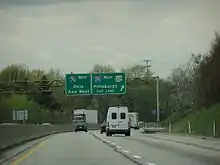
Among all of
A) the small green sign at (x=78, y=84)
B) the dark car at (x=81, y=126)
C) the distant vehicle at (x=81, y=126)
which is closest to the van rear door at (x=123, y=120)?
the small green sign at (x=78, y=84)

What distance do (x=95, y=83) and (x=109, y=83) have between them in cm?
148

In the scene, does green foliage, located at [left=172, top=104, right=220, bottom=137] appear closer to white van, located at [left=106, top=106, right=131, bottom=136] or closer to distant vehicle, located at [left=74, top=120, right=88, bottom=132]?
white van, located at [left=106, top=106, right=131, bottom=136]

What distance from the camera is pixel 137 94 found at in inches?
5202

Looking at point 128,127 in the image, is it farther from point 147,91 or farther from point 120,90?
point 147,91

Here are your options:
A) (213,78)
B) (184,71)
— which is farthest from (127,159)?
(184,71)

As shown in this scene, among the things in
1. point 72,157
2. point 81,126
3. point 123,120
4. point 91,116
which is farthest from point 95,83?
point 91,116

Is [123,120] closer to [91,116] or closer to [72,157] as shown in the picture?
[72,157]

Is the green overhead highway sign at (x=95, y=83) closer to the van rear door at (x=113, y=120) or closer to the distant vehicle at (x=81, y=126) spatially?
the van rear door at (x=113, y=120)

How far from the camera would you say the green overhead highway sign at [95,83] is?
63844 mm

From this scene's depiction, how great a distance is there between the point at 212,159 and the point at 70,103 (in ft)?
378

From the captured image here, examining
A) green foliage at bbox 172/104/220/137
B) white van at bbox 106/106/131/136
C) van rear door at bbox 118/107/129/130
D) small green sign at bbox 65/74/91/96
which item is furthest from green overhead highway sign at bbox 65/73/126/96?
green foliage at bbox 172/104/220/137

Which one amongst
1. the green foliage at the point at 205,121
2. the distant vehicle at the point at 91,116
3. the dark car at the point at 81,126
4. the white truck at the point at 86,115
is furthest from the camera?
the distant vehicle at the point at 91,116

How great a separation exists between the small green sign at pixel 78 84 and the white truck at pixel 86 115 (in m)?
35.2

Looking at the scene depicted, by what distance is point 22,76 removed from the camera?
411ft
